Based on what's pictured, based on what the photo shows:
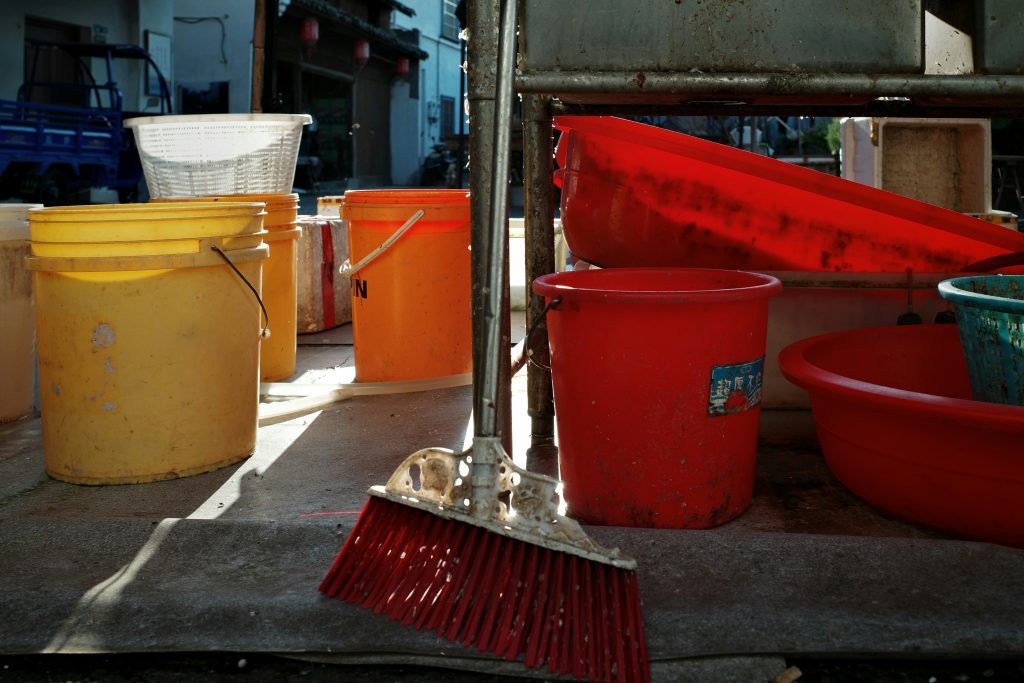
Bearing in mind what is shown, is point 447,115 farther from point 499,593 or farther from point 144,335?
point 499,593

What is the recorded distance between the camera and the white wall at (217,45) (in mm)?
17297

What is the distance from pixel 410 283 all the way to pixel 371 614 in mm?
2179

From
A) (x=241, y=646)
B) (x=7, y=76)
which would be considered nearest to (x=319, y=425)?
(x=241, y=646)

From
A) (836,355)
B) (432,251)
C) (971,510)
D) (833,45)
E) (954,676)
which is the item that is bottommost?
(954,676)

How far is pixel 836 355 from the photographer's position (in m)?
2.81

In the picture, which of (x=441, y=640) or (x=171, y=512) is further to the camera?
(x=171, y=512)

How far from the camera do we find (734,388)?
7.77 ft

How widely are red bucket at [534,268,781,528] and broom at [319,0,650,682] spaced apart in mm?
382

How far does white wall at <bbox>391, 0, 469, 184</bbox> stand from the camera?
25.0m

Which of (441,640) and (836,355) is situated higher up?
(836,355)

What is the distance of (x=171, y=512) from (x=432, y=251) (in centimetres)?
174

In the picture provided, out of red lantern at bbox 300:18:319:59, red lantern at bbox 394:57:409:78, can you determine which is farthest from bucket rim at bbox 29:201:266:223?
red lantern at bbox 394:57:409:78

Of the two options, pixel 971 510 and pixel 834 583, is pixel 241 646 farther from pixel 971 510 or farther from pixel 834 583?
pixel 971 510

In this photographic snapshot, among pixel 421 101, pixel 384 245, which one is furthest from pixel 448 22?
pixel 384 245
